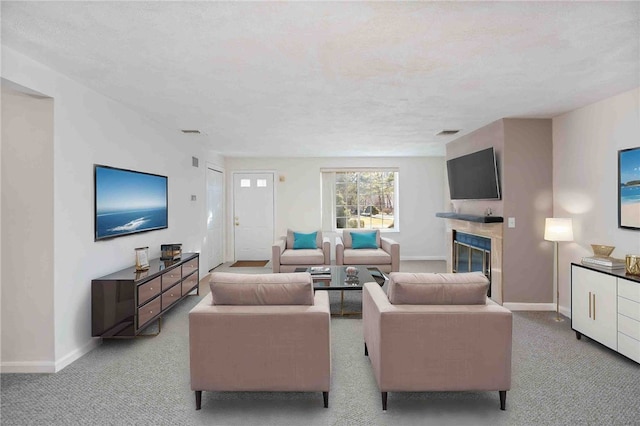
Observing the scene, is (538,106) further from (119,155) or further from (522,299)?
(119,155)

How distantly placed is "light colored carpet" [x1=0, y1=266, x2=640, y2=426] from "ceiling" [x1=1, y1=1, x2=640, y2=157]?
239 centimetres

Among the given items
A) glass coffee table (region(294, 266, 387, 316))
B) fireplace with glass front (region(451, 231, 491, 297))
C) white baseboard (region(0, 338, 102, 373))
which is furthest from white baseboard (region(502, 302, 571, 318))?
white baseboard (region(0, 338, 102, 373))

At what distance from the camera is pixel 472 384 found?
7.16 ft

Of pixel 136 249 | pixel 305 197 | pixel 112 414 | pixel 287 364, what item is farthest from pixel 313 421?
pixel 305 197

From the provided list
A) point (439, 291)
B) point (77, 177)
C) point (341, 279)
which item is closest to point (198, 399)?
point (439, 291)

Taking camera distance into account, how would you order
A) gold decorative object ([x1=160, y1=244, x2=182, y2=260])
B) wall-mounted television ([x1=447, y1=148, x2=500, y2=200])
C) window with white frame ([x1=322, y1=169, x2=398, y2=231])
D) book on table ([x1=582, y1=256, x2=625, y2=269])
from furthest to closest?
window with white frame ([x1=322, y1=169, x2=398, y2=231]) → wall-mounted television ([x1=447, y1=148, x2=500, y2=200]) → gold decorative object ([x1=160, y1=244, x2=182, y2=260]) → book on table ([x1=582, y1=256, x2=625, y2=269])

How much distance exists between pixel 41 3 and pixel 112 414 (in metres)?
2.45

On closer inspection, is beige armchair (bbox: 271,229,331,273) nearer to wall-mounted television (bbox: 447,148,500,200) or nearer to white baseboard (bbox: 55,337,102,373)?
wall-mounted television (bbox: 447,148,500,200)

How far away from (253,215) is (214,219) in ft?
3.22

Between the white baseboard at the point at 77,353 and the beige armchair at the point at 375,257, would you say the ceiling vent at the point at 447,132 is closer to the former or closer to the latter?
the beige armchair at the point at 375,257

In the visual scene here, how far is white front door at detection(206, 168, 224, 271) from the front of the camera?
675 centimetres

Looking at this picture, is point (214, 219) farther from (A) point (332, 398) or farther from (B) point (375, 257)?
(A) point (332, 398)

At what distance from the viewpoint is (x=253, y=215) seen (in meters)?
7.79

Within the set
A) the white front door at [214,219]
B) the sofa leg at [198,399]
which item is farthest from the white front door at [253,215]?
the sofa leg at [198,399]
